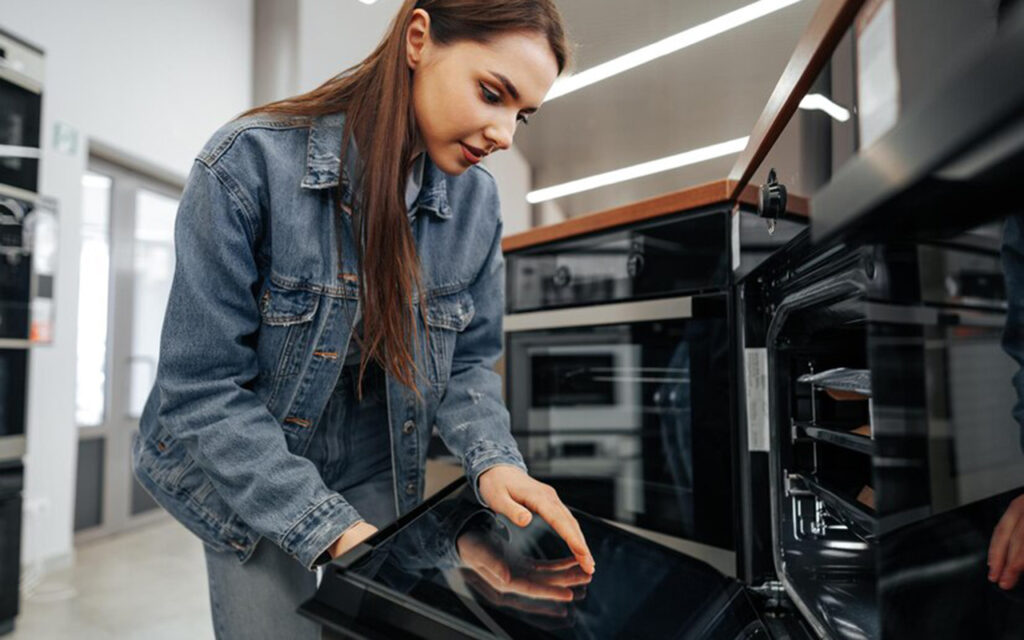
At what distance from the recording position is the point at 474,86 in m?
0.67

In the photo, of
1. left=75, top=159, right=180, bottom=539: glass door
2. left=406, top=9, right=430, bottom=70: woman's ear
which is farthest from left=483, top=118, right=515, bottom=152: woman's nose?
left=75, top=159, right=180, bottom=539: glass door

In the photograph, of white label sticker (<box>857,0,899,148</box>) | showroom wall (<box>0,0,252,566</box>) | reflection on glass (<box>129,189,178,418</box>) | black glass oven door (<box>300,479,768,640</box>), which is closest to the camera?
white label sticker (<box>857,0,899,148</box>)

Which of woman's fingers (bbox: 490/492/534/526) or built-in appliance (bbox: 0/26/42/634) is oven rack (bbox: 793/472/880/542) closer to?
woman's fingers (bbox: 490/492/534/526)

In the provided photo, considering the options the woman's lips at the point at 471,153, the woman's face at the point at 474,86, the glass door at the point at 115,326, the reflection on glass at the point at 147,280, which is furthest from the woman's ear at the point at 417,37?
the reflection on glass at the point at 147,280

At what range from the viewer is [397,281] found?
0.73 m

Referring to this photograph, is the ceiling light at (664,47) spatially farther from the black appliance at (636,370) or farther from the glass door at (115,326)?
the glass door at (115,326)

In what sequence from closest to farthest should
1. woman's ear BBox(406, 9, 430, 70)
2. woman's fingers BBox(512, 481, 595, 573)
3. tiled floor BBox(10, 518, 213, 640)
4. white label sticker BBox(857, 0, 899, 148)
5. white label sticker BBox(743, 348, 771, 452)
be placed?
white label sticker BBox(857, 0, 899, 148) → woman's fingers BBox(512, 481, 595, 573) → woman's ear BBox(406, 9, 430, 70) → white label sticker BBox(743, 348, 771, 452) → tiled floor BBox(10, 518, 213, 640)

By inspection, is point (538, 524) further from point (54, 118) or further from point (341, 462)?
point (54, 118)

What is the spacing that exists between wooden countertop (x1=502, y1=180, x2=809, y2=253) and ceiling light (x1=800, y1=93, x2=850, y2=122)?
0.63 feet

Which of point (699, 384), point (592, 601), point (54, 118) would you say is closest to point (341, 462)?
point (592, 601)

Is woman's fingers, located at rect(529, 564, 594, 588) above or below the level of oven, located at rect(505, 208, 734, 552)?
below

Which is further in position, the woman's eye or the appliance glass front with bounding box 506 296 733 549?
the appliance glass front with bounding box 506 296 733 549

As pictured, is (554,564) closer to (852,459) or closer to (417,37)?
(852,459)

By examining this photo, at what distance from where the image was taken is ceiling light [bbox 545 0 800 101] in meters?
0.79
